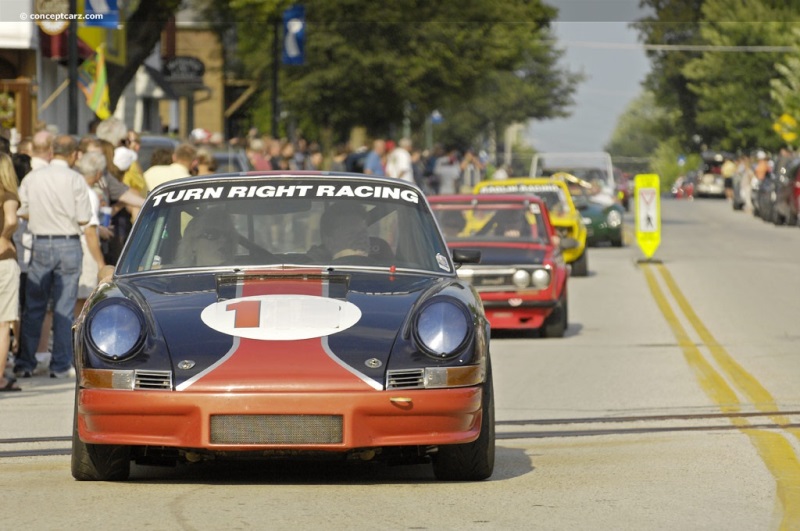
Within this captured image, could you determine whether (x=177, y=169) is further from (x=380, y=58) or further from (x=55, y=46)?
(x=380, y=58)

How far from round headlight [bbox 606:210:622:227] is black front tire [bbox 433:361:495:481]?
26026 mm

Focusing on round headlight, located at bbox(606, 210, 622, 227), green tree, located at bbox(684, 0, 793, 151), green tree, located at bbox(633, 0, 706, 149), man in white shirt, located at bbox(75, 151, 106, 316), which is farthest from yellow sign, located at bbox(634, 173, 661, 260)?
green tree, located at bbox(633, 0, 706, 149)

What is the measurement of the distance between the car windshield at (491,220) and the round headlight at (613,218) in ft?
51.3

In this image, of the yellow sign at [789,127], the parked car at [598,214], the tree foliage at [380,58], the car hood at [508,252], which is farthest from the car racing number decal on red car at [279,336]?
the yellow sign at [789,127]

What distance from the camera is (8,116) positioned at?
32.2 meters

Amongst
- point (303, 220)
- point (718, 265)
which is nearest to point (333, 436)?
point (303, 220)

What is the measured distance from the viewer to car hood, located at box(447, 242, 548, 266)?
54.9 feet

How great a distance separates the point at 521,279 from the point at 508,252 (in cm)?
52

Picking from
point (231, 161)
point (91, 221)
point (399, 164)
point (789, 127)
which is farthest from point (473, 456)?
point (789, 127)

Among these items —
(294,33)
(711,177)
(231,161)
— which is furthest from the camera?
(711,177)

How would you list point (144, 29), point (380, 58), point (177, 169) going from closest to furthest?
point (177, 169) → point (144, 29) → point (380, 58)

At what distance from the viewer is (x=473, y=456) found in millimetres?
7531

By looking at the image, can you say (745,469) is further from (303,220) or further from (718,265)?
(718,265)

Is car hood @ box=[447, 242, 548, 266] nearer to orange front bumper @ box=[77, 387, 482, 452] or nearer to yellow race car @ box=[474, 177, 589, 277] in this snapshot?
yellow race car @ box=[474, 177, 589, 277]
